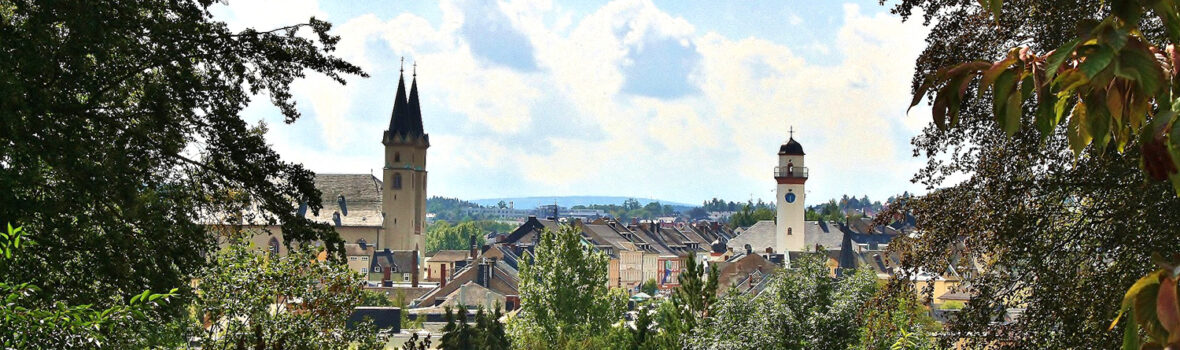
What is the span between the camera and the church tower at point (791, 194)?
11356 cm

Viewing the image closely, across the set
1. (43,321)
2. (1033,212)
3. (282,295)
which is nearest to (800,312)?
(282,295)

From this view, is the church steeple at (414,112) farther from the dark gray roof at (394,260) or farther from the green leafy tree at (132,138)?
the green leafy tree at (132,138)

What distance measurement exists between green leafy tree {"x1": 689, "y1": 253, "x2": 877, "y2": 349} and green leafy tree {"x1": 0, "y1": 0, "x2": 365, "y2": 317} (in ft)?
40.8

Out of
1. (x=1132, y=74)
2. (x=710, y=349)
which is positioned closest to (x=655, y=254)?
(x=710, y=349)

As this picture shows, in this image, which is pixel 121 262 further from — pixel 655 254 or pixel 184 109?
pixel 655 254

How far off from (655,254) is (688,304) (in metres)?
113

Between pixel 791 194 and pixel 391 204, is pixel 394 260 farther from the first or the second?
pixel 791 194

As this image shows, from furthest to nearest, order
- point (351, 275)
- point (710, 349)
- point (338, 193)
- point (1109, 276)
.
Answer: point (338, 193)
point (710, 349)
point (351, 275)
point (1109, 276)

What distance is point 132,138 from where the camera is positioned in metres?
10.9

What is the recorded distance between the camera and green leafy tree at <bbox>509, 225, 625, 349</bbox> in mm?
52781

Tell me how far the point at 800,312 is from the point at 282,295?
10982mm

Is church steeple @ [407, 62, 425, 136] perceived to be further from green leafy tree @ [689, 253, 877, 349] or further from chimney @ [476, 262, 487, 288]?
green leafy tree @ [689, 253, 877, 349]

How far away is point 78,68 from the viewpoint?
10188mm

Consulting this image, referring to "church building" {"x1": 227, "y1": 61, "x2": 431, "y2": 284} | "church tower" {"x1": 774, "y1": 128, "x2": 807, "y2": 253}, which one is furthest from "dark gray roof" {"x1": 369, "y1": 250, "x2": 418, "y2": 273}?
"church tower" {"x1": 774, "y1": 128, "x2": 807, "y2": 253}
